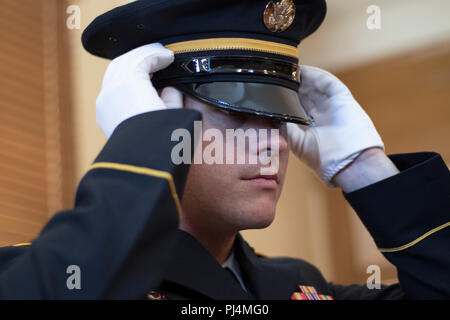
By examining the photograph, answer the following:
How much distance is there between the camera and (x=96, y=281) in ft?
2.55

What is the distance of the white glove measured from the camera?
4.30ft

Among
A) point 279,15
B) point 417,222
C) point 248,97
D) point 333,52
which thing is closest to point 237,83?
point 248,97

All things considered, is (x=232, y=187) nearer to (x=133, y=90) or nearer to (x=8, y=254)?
(x=133, y=90)

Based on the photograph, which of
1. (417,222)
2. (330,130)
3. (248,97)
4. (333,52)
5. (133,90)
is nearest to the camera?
(133,90)

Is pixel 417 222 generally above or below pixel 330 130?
below

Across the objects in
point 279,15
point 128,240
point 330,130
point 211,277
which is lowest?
point 211,277

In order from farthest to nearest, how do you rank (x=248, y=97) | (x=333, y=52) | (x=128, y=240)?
(x=333, y=52)
(x=248, y=97)
(x=128, y=240)

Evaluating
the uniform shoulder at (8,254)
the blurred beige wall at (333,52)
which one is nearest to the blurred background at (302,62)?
the blurred beige wall at (333,52)

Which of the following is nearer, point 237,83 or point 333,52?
point 237,83

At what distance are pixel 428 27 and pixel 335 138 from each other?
163 centimetres

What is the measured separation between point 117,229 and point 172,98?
356 millimetres

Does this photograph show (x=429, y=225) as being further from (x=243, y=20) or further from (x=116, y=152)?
(x=116, y=152)

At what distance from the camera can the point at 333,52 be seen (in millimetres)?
2965

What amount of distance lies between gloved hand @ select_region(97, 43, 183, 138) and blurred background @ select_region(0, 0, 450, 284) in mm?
584
